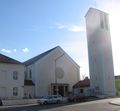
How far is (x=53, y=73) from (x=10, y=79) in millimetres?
13752

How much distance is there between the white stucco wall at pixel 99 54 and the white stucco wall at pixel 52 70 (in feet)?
23.6

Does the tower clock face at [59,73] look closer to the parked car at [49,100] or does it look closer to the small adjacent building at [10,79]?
the small adjacent building at [10,79]

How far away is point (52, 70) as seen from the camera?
67938 millimetres

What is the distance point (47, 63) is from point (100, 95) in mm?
14941

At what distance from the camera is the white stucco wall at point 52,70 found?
6562 cm

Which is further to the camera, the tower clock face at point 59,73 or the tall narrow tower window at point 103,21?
the tower clock face at point 59,73

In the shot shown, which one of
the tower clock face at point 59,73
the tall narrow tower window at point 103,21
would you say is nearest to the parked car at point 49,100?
the tower clock face at point 59,73

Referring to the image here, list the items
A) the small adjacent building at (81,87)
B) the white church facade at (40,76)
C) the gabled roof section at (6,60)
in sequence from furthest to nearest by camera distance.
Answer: the small adjacent building at (81,87) < the white church facade at (40,76) < the gabled roof section at (6,60)

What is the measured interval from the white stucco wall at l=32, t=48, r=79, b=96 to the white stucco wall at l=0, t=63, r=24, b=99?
7.41 meters

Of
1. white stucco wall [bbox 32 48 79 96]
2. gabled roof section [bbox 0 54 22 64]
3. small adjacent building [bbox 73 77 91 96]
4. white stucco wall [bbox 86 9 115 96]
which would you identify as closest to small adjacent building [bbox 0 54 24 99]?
gabled roof section [bbox 0 54 22 64]

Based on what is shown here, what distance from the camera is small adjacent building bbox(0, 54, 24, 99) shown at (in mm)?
55656

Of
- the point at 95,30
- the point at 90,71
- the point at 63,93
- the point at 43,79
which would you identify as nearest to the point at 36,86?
the point at 43,79

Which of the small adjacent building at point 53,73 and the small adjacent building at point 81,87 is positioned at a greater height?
the small adjacent building at point 53,73

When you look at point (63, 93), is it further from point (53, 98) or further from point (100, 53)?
point (53, 98)
